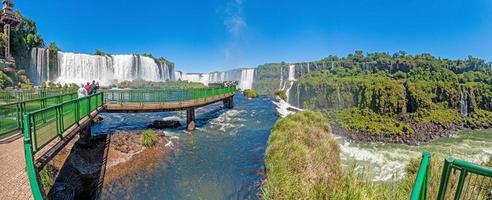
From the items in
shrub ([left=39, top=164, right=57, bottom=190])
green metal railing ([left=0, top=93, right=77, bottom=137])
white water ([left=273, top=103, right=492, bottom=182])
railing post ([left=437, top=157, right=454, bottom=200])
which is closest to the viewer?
railing post ([left=437, top=157, right=454, bottom=200])

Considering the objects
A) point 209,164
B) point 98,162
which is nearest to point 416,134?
point 209,164

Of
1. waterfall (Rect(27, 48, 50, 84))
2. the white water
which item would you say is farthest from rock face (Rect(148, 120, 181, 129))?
waterfall (Rect(27, 48, 50, 84))

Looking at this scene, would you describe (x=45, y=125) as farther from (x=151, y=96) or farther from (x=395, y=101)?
(x=395, y=101)

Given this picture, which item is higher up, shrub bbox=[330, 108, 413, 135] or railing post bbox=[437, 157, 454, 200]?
railing post bbox=[437, 157, 454, 200]

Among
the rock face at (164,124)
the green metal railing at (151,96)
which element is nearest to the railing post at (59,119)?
the green metal railing at (151,96)

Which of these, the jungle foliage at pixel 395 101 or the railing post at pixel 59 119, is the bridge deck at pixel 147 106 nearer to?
the railing post at pixel 59 119

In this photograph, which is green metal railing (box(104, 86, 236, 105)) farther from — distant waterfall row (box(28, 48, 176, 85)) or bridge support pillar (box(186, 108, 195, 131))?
distant waterfall row (box(28, 48, 176, 85))
